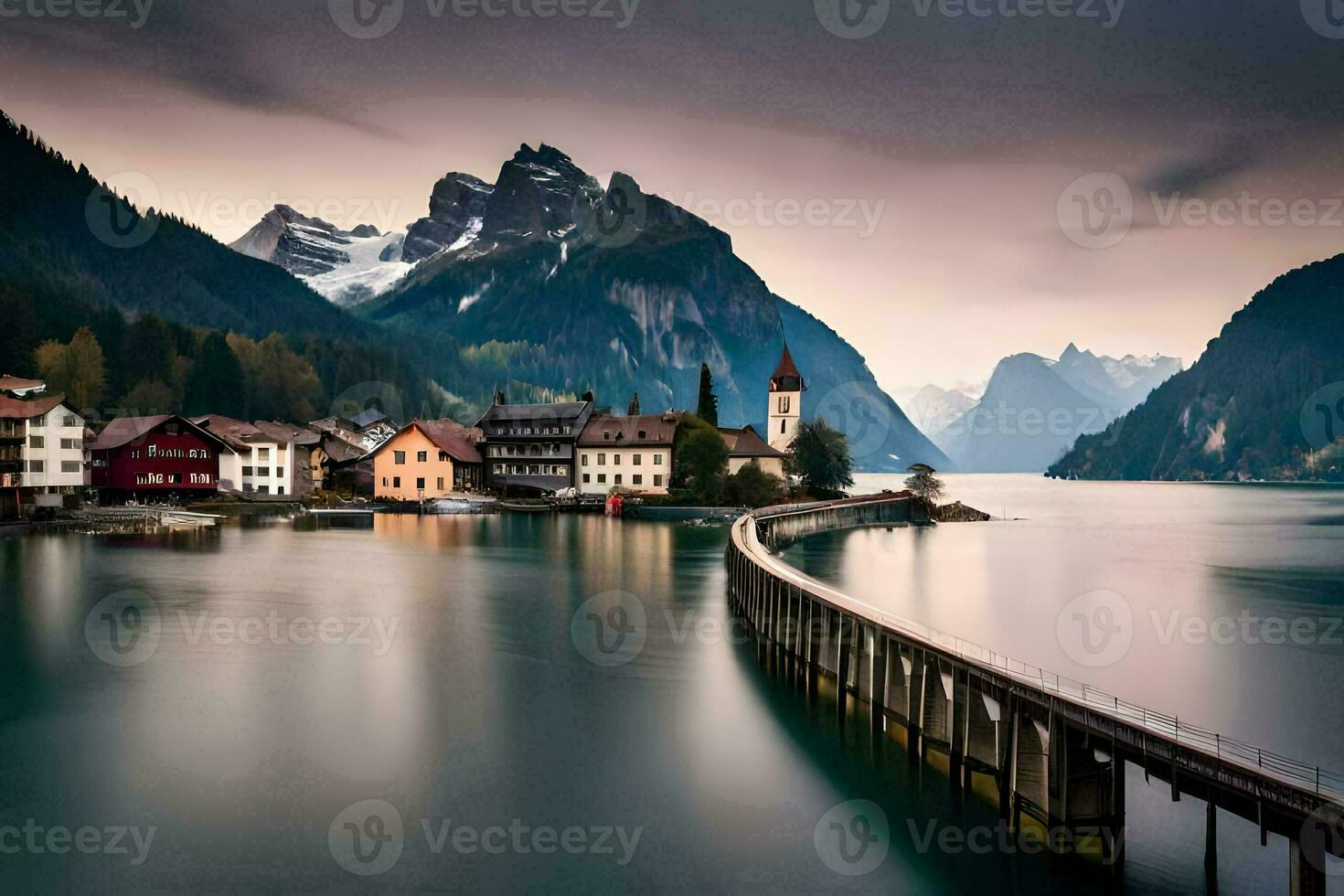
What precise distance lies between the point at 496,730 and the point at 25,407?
6458cm

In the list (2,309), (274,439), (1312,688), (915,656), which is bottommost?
(1312,688)

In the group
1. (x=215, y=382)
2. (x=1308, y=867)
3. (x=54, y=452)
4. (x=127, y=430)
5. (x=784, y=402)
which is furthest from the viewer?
(x=215, y=382)

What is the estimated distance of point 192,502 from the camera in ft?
274

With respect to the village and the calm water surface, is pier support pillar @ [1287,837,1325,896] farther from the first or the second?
the village

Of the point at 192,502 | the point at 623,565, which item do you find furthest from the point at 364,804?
the point at 192,502

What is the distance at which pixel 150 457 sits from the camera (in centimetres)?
8144

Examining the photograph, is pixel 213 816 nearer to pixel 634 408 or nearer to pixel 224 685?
pixel 224 685

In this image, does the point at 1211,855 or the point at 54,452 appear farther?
the point at 54,452

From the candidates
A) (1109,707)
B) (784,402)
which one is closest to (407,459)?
(784,402)

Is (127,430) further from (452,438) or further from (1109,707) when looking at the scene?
(1109,707)

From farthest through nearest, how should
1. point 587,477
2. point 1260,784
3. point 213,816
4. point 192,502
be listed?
1. point 587,477
2. point 192,502
3. point 213,816
4. point 1260,784

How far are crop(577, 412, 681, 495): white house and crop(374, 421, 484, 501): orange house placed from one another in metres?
12.6

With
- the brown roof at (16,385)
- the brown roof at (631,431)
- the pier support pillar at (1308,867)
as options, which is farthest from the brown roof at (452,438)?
the pier support pillar at (1308,867)

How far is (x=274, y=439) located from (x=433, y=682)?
69247mm
